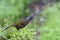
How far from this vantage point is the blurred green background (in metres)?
2.73

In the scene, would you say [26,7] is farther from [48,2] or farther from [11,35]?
[11,35]

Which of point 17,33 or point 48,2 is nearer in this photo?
point 17,33

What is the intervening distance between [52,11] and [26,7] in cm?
169

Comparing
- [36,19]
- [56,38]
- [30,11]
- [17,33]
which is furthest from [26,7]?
[17,33]

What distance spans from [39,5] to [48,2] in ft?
0.97

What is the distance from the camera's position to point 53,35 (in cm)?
424

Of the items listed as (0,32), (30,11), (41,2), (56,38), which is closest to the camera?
(0,32)

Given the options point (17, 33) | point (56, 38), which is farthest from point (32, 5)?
point (17, 33)

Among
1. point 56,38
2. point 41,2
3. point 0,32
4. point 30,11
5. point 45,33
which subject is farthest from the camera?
point 41,2

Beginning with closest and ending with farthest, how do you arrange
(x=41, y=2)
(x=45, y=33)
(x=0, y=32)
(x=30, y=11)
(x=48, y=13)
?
(x=0, y=32) → (x=45, y=33) → (x=48, y=13) → (x=30, y=11) → (x=41, y=2)

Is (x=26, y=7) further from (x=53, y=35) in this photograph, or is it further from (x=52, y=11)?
(x=53, y=35)

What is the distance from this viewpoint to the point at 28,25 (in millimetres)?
3537

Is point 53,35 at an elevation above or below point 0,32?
below

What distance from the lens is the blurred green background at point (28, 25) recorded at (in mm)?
2732
